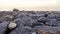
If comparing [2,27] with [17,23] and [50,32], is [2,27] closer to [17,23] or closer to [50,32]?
[17,23]

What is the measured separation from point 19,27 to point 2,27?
9 cm

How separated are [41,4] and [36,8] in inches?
3.3

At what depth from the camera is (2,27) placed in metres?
0.57

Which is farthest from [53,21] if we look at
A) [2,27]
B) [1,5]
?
[1,5]

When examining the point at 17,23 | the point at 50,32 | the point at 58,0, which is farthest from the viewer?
the point at 58,0

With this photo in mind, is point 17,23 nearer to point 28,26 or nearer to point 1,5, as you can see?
point 28,26

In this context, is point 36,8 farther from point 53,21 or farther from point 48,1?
point 53,21

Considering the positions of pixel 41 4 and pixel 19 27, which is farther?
pixel 41 4

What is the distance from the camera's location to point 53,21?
0.66m

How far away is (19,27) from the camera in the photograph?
588 millimetres

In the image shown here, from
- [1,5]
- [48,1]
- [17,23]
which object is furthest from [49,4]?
[17,23]

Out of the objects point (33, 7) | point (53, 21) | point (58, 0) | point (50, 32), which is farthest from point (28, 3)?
point (50, 32)

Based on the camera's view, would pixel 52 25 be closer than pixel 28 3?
Yes

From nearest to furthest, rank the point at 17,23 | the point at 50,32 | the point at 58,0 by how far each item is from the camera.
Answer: the point at 50,32 → the point at 17,23 → the point at 58,0
